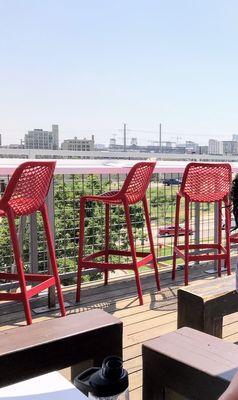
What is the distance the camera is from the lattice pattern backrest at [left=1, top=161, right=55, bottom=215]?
93.1 inches

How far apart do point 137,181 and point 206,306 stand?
1.83 meters

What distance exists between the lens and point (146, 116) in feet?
248

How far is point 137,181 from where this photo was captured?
326 cm

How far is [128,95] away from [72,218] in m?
64.4

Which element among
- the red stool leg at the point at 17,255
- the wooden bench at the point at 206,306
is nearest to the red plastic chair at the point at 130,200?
the red stool leg at the point at 17,255

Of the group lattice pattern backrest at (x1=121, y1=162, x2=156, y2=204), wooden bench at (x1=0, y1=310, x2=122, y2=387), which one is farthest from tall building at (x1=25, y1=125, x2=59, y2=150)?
wooden bench at (x1=0, y1=310, x2=122, y2=387)

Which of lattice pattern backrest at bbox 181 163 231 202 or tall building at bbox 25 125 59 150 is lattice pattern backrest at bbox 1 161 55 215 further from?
tall building at bbox 25 125 59 150

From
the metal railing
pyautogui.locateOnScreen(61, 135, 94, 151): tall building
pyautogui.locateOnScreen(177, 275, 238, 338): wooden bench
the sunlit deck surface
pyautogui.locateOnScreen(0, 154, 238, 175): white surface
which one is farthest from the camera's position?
pyautogui.locateOnScreen(61, 135, 94, 151): tall building

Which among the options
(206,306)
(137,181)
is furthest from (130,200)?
(206,306)

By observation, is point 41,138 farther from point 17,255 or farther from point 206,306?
point 206,306

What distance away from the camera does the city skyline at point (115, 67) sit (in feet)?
63.2

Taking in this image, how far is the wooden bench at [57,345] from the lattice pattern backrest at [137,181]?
200 cm

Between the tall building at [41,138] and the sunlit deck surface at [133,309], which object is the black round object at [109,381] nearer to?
the sunlit deck surface at [133,309]

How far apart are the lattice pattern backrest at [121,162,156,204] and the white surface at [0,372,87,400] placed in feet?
7.01
